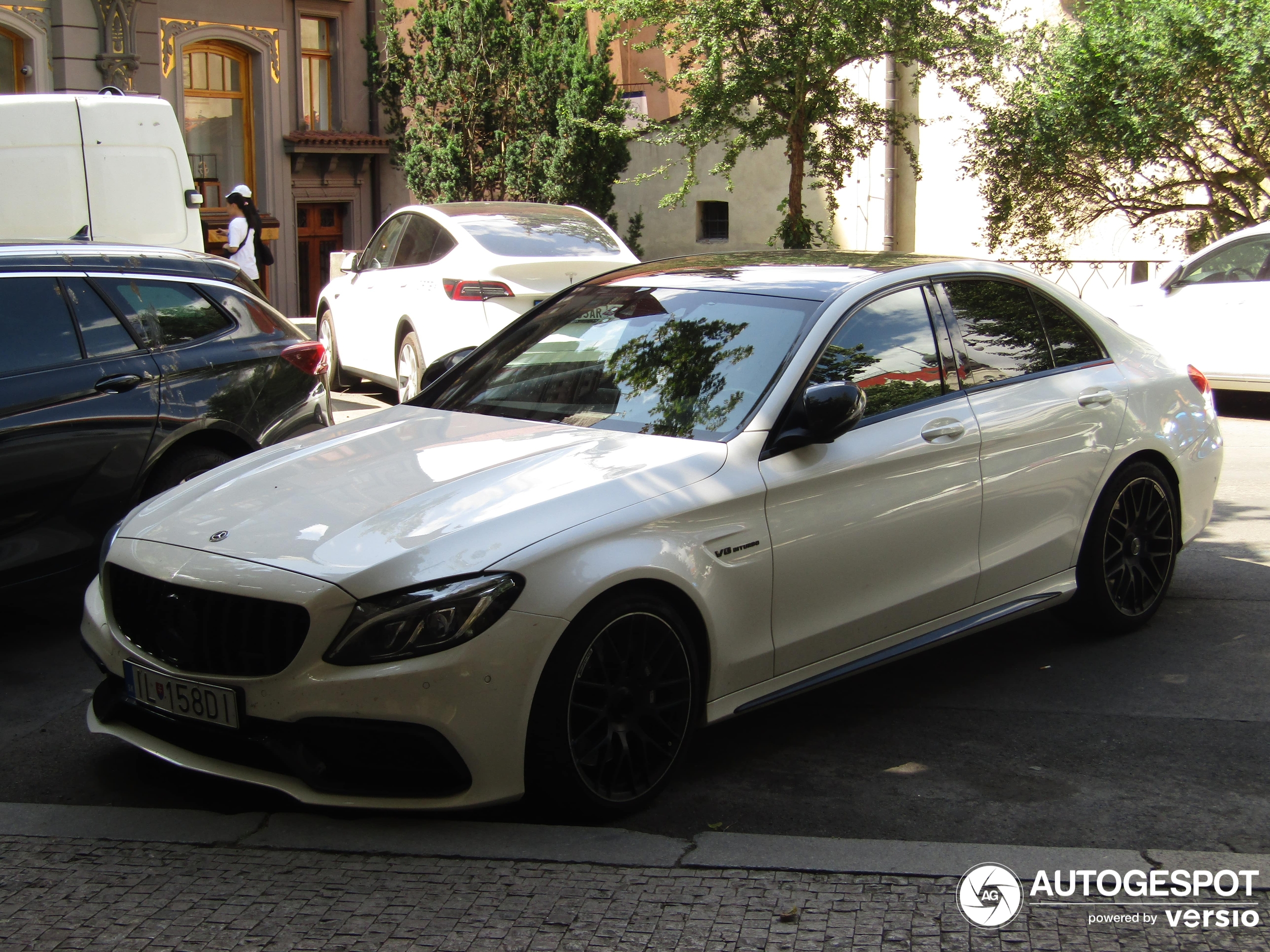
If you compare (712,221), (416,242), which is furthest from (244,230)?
(712,221)

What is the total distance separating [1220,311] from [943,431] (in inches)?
338

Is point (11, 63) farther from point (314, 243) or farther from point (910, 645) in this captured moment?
point (910, 645)

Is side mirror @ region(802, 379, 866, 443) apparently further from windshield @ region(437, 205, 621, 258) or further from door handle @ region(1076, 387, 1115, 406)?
windshield @ region(437, 205, 621, 258)

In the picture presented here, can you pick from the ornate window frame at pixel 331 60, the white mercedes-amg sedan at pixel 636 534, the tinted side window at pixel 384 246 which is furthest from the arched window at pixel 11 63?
the white mercedes-amg sedan at pixel 636 534

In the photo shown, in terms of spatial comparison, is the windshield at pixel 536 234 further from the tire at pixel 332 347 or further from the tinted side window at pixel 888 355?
the tinted side window at pixel 888 355

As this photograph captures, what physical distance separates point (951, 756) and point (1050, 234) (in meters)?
15.4

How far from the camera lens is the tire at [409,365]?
11.1 metres

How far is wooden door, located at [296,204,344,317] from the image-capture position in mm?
24188

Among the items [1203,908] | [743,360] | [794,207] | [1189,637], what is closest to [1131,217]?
[794,207]

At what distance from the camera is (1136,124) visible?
15.9 meters

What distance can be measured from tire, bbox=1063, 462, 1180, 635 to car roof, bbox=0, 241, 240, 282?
418 cm

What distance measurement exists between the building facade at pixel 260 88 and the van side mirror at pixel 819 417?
1764cm

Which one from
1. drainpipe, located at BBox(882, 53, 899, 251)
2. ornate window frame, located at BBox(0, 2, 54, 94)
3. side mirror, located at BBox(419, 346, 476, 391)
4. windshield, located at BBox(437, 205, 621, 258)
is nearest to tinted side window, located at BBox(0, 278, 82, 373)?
side mirror, located at BBox(419, 346, 476, 391)

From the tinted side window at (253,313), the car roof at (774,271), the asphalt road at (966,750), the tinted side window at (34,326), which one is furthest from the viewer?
the tinted side window at (253,313)
